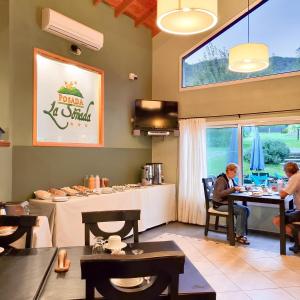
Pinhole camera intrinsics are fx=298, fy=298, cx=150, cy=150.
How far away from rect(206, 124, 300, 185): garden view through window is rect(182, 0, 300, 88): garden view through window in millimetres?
Answer: 940

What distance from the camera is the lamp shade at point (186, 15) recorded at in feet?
7.58

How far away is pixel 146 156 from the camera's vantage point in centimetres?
604

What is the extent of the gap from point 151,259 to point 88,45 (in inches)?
155

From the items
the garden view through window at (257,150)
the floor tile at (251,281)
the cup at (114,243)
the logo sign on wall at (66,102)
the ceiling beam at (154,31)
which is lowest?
the floor tile at (251,281)

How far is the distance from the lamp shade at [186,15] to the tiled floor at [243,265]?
2499 millimetres

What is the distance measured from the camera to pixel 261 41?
501cm

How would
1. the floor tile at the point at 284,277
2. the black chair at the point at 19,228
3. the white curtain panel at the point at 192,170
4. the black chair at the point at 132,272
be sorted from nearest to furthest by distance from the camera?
the black chair at the point at 132,272
the black chair at the point at 19,228
the floor tile at the point at 284,277
the white curtain panel at the point at 192,170

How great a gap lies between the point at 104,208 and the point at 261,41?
374 cm

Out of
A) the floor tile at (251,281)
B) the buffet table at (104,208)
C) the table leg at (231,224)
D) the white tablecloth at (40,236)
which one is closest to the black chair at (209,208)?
the table leg at (231,224)

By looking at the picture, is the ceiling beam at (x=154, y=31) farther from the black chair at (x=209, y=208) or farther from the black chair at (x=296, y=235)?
the black chair at (x=296, y=235)

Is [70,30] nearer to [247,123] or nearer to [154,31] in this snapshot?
[154,31]

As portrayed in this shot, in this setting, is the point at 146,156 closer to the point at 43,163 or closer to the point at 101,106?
the point at 101,106

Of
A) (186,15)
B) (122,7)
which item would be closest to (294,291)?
(186,15)

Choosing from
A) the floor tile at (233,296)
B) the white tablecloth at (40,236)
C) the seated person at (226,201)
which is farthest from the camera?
the seated person at (226,201)
